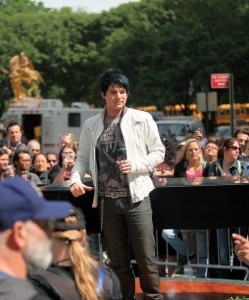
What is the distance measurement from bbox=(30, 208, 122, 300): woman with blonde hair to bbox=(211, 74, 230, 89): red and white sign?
1593 cm

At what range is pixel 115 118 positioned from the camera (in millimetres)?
6801

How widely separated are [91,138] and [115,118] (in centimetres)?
25

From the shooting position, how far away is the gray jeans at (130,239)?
6.74m

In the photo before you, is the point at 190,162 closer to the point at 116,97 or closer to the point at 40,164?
the point at 40,164

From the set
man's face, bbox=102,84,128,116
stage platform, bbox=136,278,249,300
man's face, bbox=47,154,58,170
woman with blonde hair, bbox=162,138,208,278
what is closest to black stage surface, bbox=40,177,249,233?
stage platform, bbox=136,278,249,300

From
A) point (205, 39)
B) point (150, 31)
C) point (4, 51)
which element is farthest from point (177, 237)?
point (4, 51)

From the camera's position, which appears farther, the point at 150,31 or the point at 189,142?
the point at 150,31

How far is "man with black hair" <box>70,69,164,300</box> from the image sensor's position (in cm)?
668

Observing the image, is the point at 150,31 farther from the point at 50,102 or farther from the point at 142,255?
the point at 142,255

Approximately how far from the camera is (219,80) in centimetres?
1959

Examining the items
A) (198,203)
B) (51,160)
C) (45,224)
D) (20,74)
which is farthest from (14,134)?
(20,74)

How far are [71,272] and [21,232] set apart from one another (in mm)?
965

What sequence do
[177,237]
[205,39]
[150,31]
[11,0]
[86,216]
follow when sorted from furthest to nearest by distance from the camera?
1. [11,0]
2. [150,31]
3. [205,39]
4. [177,237]
5. [86,216]

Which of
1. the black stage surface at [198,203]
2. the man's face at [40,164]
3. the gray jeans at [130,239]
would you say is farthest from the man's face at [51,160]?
the gray jeans at [130,239]
